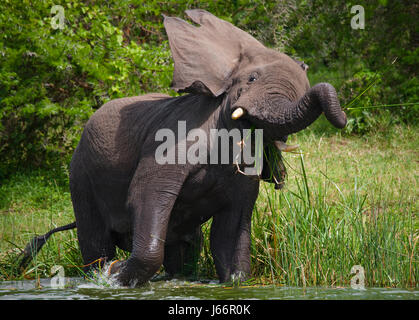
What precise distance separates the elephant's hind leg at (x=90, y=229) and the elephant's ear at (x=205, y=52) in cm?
130

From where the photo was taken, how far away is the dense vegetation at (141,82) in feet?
27.1

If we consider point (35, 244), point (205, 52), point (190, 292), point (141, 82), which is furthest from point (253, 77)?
point (141, 82)

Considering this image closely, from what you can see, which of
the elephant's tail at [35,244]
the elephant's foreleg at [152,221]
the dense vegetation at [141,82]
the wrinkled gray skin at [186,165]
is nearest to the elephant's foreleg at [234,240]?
the wrinkled gray skin at [186,165]

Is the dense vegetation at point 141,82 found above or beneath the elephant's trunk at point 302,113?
above

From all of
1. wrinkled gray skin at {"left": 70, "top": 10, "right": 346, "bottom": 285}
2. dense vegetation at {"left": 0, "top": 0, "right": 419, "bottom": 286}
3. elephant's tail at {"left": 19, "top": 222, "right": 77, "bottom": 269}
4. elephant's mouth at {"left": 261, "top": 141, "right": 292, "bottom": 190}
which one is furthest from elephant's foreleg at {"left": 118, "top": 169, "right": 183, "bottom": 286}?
elephant's tail at {"left": 19, "top": 222, "right": 77, "bottom": 269}

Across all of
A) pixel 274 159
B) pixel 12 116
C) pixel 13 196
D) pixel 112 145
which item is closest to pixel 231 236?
pixel 274 159

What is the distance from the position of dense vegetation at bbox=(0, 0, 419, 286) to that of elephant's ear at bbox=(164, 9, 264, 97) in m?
1.27

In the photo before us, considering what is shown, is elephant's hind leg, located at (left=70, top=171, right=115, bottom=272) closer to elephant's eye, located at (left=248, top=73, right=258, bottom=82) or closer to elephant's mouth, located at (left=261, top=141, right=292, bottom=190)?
elephant's mouth, located at (left=261, top=141, right=292, bottom=190)

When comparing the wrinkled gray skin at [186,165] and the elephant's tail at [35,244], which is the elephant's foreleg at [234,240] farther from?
the elephant's tail at [35,244]

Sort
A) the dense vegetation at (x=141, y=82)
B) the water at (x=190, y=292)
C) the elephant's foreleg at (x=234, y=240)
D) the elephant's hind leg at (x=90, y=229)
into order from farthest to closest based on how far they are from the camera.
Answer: the dense vegetation at (x=141, y=82) → the elephant's hind leg at (x=90, y=229) → the elephant's foreleg at (x=234, y=240) → the water at (x=190, y=292)

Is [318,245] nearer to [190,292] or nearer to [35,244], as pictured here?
[190,292]

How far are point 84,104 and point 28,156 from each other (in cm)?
256

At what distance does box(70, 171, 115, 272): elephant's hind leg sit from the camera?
5.63 meters

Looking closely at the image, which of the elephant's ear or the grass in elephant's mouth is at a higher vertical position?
the elephant's ear
